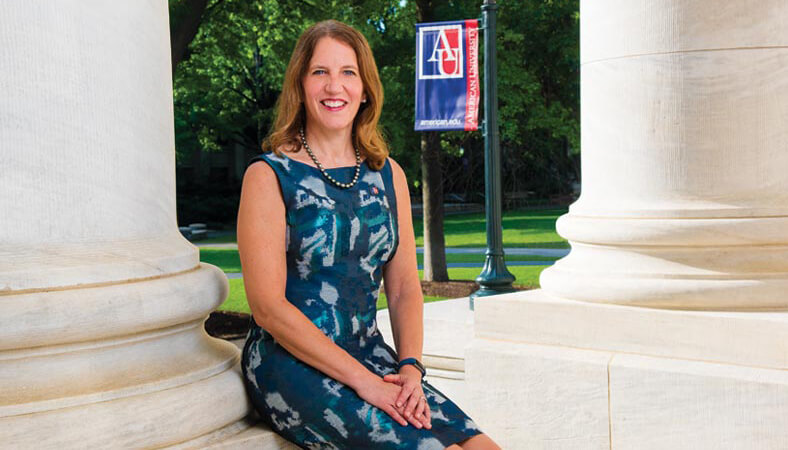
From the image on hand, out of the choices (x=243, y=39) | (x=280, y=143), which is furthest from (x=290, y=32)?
(x=280, y=143)

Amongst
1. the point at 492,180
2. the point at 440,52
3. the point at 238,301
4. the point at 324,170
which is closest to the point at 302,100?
the point at 324,170

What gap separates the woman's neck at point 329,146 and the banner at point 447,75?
36.0 ft

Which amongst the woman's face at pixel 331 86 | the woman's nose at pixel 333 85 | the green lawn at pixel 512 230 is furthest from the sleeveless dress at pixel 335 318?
the green lawn at pixel 512 230

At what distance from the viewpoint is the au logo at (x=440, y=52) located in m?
14.5

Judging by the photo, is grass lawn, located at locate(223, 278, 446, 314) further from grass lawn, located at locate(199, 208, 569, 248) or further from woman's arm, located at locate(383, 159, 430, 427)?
woman's arm, located at locate(383, 159, 430, 427)

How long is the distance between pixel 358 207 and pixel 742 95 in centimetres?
261

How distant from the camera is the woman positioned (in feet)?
10.3

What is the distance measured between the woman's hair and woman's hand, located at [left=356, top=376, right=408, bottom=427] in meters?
0.90

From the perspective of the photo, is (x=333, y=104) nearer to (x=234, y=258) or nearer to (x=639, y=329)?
(x=639, y=329)

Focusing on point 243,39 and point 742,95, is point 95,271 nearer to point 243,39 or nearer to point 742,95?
point 742,95

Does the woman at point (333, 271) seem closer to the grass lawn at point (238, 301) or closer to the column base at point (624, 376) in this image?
the column base at point (624, 376)

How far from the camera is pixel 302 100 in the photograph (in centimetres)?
360

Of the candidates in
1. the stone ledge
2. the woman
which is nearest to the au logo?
the stone ledge

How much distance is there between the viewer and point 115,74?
9.42ft
